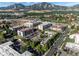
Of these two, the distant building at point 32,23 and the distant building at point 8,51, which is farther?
the distant building at point 32,23

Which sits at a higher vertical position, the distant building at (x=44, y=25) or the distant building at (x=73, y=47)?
the distant building at (x=44, y=25)

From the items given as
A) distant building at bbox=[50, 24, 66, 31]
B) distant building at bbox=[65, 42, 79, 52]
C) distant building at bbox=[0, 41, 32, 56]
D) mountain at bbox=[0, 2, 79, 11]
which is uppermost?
mountain at bbox=[0, 2, 79, 11]

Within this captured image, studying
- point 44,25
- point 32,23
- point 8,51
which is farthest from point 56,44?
point 8,51

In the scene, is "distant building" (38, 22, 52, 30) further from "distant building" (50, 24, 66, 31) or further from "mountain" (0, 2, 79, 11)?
"mountain" (0, 2, 79, 11)

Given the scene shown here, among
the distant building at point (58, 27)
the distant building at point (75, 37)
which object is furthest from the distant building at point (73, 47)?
the distant building at point (58, 27)

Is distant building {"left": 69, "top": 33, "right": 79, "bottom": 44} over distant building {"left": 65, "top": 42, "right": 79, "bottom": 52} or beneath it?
over

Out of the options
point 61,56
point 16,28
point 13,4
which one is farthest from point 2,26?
point 61,56

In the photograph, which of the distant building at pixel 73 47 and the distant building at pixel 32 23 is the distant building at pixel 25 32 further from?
the distant building at pixel 73 47

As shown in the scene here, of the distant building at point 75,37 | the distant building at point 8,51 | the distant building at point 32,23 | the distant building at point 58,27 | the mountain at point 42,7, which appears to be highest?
the mountain at point 42,7

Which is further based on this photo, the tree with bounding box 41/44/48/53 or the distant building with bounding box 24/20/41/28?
the distant building with bounding box 24/20/41/28

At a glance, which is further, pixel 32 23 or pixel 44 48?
pixel 32 23

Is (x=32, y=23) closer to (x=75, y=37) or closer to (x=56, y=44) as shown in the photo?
(x=56, y=44)

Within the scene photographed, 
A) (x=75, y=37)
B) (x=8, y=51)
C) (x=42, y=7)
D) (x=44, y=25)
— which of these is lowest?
(x=8, y=51)

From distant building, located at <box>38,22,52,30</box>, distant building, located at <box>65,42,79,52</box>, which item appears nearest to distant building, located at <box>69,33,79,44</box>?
distant building, located at <box>65,42,79,52</box>
